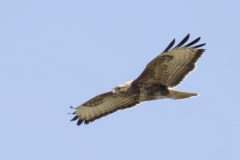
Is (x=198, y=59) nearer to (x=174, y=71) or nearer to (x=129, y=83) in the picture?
(x=174, y=71)

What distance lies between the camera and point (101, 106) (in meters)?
16.1

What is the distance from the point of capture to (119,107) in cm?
1600

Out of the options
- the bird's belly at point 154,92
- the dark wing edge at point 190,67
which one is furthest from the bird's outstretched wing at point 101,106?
the dark wing edge at point 190,67

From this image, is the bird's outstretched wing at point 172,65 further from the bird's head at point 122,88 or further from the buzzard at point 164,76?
the bird's head at point 122,88

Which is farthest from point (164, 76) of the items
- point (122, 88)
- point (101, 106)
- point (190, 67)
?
point (101, 106)

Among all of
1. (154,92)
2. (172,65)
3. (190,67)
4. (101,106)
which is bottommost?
(154,92)

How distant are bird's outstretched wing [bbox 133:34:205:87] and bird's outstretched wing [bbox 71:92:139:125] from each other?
1087 millimetres

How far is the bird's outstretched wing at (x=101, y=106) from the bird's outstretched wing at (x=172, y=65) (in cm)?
109

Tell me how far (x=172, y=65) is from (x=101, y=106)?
2.28 meters

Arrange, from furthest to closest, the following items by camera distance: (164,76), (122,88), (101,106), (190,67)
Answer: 1. (101,106)
2. (122,88)
3. (164,76)
4. (190,67)

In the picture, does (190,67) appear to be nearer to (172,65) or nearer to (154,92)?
(172,65)

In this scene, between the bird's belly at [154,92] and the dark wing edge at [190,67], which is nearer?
the dark wing edge at [190,67]

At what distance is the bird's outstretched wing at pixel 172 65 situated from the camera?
14.4 meters

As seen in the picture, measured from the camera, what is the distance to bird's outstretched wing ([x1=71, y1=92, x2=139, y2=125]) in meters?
15.8
